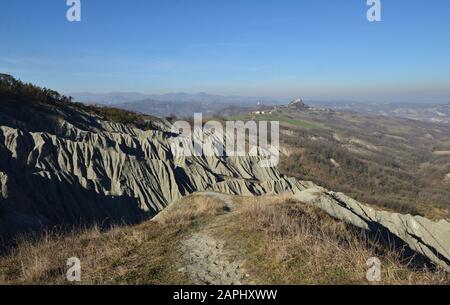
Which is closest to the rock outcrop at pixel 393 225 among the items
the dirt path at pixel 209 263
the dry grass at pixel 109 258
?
the dry grass at pixel 109 258

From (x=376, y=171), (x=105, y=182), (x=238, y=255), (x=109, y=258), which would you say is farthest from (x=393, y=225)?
(x=376, y=171)

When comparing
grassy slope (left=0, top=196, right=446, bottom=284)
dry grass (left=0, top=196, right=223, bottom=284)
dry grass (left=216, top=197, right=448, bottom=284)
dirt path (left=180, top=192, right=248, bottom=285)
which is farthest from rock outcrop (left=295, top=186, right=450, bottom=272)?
dirt path (left=180, top=192, right=248, bottom=285)

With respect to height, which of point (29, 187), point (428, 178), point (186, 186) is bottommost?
point (428, 178)

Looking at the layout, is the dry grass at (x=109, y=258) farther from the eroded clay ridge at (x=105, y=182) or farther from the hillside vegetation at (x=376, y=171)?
the hillside vegetation at (x=376, y=171)

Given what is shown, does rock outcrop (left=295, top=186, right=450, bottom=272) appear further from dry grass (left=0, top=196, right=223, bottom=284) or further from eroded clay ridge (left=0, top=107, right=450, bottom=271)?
dry grass (left=0, top=196, right=223, bottom=284)
